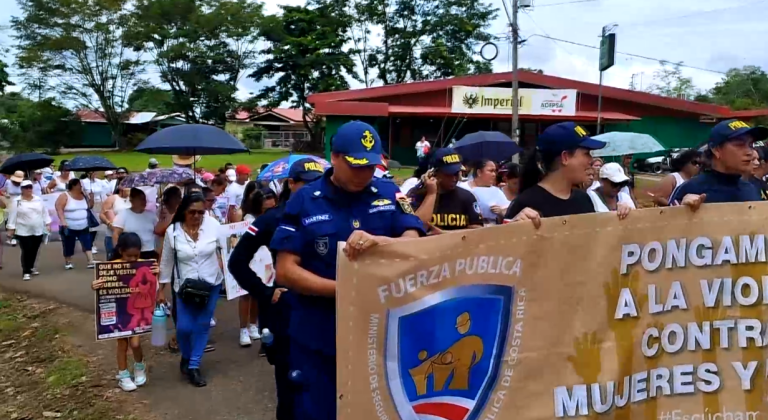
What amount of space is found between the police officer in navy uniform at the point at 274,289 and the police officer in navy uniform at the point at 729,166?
7.63 ft

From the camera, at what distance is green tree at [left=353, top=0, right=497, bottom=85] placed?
4503 centimetres

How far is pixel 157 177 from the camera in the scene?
8.64 meters

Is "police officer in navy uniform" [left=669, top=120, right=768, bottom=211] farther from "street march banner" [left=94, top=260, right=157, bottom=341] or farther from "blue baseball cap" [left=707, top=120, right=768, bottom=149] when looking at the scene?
"street march banner" [left=94, top=260, right=157, bottom=341]

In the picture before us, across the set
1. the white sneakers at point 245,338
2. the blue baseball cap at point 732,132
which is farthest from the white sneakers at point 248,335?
the blue baseball cap at point 732,132

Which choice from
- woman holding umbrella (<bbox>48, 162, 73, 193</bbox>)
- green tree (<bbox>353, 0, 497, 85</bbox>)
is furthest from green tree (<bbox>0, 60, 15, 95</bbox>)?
woman holding umbrella (<bbox>48, 162, 73, 193</bbox>)

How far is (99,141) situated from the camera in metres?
56.1

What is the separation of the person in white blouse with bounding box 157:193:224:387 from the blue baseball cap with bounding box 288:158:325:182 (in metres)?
1.31

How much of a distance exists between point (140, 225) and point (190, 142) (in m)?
1.34

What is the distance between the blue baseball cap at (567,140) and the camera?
3387 mm

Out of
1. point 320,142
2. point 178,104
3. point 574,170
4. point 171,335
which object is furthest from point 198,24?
point 574,170

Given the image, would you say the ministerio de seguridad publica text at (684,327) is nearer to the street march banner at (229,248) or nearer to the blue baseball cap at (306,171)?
the blue baseball cap at (306,171)

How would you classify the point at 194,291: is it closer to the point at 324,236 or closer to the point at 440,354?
the point at 324,236

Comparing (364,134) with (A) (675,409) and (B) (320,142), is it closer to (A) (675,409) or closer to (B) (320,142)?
(A) (675,409)

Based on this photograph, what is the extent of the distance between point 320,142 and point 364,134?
37.2 metres
